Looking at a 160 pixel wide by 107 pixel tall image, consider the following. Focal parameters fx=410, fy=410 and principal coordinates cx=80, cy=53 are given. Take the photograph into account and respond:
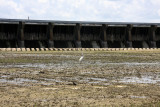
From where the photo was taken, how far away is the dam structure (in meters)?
49.8

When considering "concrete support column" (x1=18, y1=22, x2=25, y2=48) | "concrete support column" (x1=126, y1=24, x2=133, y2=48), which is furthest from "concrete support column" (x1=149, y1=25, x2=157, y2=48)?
"concrete support column" (x1=18, y1=22, x2=25, y2=48)

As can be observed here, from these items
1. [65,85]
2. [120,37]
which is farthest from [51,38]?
[65,85]

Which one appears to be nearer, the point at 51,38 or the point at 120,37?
the point at 51,38

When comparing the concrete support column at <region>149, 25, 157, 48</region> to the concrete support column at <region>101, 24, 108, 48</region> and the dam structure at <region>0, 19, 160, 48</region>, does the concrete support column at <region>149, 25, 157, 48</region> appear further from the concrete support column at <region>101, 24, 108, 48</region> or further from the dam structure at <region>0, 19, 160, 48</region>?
the concrete support column at <region>101, 24, 108, 48</region>

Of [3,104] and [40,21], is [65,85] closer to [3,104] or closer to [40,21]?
[3,104]

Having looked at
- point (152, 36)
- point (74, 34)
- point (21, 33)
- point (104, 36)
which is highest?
point (21, 33)

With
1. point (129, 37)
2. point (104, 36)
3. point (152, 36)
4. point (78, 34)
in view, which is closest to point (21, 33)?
point (78, 34)

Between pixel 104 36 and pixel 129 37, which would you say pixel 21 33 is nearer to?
pixel 104 36

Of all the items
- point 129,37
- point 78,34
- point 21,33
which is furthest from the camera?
point 129,37

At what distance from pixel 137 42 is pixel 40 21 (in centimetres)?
1484

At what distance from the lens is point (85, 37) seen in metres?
55.3

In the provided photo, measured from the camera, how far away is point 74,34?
5344 cm

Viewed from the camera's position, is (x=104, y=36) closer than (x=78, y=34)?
No

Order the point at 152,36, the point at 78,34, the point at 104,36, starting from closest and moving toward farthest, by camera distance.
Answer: the point at 78,34, the point at 104,36, the point at 152,36
